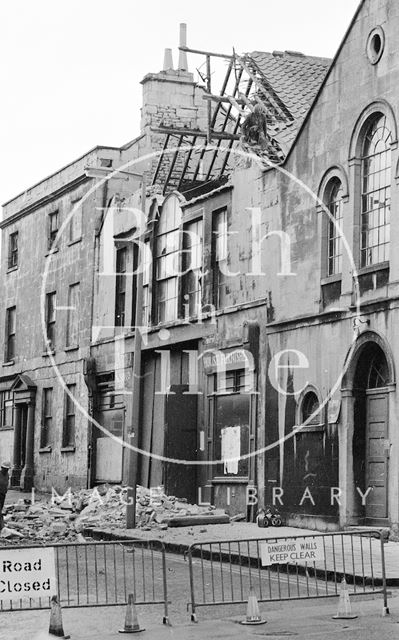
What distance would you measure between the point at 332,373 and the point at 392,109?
537cm

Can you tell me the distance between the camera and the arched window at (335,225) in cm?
2503

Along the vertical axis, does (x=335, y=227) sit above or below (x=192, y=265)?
below

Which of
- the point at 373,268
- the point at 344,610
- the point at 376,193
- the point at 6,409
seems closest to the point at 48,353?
the point at 6,409

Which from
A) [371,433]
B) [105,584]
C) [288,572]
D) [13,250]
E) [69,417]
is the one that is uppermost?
[13,250]

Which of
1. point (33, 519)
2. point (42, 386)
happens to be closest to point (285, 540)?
point (33, 519)

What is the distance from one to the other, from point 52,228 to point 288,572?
28250 mm

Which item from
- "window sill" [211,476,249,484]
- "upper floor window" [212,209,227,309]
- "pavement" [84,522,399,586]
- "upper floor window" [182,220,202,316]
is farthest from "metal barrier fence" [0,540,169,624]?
"upper floor window" [182,220,202,316]

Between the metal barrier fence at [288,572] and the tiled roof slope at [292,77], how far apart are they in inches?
509

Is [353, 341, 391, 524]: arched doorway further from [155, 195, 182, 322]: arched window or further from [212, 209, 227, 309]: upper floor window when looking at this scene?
[155, 195, 182, 322]: arched window

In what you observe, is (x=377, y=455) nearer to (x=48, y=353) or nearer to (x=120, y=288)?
(x=120, y=288)

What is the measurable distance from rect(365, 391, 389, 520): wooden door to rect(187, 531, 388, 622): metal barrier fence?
1.38m

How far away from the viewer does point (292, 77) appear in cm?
3192

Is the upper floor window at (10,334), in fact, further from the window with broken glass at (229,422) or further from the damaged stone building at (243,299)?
the window with broken glass at (229,422)

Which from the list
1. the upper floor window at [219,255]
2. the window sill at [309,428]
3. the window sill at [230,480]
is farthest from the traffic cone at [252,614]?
the upper floor window at [219,255]
